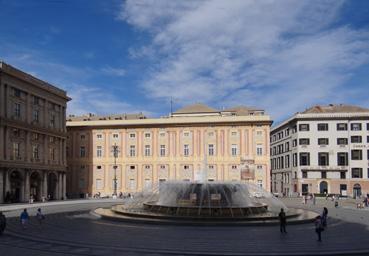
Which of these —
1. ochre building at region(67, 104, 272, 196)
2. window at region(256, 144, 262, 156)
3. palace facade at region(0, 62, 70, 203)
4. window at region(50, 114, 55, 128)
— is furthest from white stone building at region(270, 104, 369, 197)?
window at region(50, 114, 55, 128)

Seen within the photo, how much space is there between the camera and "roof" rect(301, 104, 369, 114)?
7969 cm

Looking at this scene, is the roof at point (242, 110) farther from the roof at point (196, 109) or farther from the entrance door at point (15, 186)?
the entrance door at point (15, 186)

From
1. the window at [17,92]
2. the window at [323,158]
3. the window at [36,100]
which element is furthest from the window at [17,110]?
the window at [323,158]

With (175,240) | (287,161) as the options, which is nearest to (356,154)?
(287,161)

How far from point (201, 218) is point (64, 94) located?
1728 inches

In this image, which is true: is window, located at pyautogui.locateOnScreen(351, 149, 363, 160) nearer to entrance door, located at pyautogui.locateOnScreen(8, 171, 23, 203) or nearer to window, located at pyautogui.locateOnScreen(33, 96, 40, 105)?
window, located at pyautogui.locateOnScreen(33, 96, 40, 105)

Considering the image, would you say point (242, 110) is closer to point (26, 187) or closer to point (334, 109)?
point (334, 109)

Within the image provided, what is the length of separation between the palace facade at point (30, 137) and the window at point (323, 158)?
43.2 m

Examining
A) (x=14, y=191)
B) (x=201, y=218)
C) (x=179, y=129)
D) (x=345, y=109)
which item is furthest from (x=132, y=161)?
(x=201, y=218)

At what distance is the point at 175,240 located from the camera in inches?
794

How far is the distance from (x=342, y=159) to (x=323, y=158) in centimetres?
318

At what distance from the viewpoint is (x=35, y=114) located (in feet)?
190

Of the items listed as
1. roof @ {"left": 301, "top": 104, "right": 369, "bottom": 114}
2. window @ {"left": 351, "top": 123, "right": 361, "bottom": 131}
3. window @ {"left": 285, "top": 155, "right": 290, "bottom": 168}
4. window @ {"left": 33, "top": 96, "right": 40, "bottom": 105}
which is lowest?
window @ {"left": 285, "top": 155, "right": 290, "bottom": 168}

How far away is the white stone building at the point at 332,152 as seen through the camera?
7569 cm
